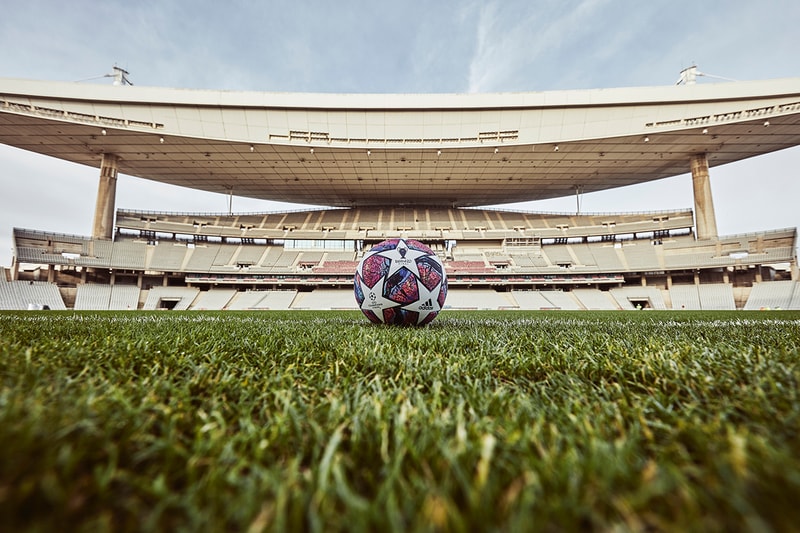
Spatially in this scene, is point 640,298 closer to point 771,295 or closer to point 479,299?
point 771,295

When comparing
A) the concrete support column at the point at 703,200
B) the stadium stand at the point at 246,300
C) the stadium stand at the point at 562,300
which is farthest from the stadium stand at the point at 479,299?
the concrete support column at the point at 703,200

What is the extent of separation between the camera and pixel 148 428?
125 centimetres

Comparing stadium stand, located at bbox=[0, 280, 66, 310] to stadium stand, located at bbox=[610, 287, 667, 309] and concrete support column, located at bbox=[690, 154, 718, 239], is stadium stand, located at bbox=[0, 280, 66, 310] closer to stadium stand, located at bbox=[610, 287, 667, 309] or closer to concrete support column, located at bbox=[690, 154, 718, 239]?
stadium stand, located at bbox=[610, 287, 667, 309]

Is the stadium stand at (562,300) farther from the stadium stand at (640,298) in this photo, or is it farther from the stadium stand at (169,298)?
the stadium stand at (169,298)

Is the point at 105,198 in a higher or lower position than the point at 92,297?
higher

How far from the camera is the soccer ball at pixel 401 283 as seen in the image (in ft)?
18.1

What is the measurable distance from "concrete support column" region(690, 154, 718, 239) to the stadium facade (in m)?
0.13

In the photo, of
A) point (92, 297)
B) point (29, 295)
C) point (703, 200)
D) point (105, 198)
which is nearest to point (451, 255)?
point (703, 200)

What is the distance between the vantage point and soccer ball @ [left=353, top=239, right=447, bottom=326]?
551cm

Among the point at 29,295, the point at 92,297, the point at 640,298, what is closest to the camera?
the point at 29,295

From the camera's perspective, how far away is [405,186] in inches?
1422

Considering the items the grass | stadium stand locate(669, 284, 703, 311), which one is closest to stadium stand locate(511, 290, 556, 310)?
stadium stand locate(669, 284, 703, 311)

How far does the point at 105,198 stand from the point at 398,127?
27742 millimetres

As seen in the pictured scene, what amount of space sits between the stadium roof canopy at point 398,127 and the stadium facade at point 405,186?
0.15 meters
